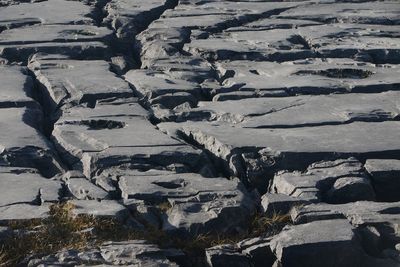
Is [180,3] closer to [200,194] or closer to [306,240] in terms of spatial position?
[200,194]

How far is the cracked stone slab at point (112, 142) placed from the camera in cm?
488

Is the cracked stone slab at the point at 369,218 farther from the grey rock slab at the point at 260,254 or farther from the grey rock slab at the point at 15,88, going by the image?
the grey rock slab at the point at 15,88

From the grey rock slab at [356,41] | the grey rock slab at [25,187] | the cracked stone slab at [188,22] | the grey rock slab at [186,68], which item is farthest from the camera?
the cracked stone slab at [188,22]

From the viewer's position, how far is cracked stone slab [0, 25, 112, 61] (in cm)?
729

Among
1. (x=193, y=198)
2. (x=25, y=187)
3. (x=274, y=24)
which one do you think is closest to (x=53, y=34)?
(x=274, y=24)

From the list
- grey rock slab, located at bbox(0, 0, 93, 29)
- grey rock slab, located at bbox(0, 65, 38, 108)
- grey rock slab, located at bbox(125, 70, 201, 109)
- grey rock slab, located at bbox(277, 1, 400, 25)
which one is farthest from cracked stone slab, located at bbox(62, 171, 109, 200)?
grey rock slab, located at bbox(277, 1, 400, 25)

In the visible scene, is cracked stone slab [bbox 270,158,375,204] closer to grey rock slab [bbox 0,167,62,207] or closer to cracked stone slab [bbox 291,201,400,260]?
cracked stone slab [bbox 291,201,400,260]

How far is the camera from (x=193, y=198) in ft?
14.4

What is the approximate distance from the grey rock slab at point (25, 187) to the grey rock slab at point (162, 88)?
5.13 ft

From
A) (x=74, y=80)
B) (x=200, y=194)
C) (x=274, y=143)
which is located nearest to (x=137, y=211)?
(x=200, y=194)

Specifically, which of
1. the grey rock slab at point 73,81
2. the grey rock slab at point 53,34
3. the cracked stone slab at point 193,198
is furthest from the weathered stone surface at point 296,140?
the grey rock slab at point 53,34

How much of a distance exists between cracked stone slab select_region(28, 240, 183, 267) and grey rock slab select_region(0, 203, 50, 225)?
32 centimetres

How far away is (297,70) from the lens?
22.4 feet

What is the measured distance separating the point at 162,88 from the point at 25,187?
6.68ft
